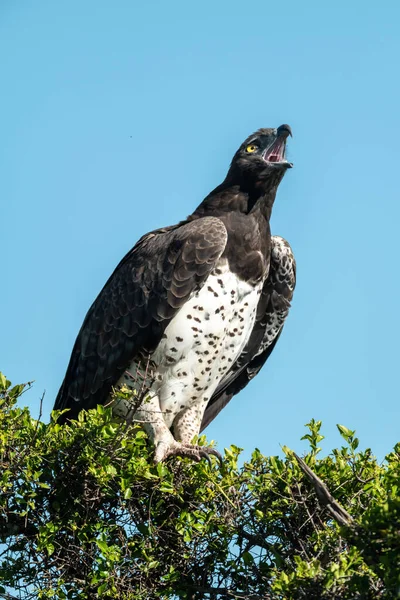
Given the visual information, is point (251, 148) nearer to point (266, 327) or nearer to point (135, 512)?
point (266, 327)

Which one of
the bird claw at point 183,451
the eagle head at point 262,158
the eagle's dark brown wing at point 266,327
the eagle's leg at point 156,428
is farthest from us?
the eagle's dark brown wing at point 266,327

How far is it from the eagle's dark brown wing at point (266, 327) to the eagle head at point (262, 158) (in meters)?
0.69

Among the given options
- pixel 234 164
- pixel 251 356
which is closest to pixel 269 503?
pixel 251 356

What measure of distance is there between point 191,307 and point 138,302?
0.59 metres

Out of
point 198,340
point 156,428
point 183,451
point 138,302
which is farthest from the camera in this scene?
point 138,302

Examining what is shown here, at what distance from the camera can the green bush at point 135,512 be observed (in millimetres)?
7410

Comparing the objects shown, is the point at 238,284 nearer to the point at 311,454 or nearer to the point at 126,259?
the point at 126,259

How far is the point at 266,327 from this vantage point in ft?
35.4

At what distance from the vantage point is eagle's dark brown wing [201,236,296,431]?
10.6 metres

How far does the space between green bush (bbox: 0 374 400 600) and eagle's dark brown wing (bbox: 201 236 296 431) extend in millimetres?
2843

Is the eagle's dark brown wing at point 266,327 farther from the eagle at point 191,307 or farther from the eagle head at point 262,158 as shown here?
the eagle head at point 262,158

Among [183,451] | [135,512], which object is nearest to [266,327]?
[183,451]

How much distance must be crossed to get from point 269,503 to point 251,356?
128 inches

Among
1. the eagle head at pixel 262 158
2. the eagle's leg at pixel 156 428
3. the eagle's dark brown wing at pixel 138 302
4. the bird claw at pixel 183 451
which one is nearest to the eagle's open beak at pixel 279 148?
the eagle head at pixel 262 158
